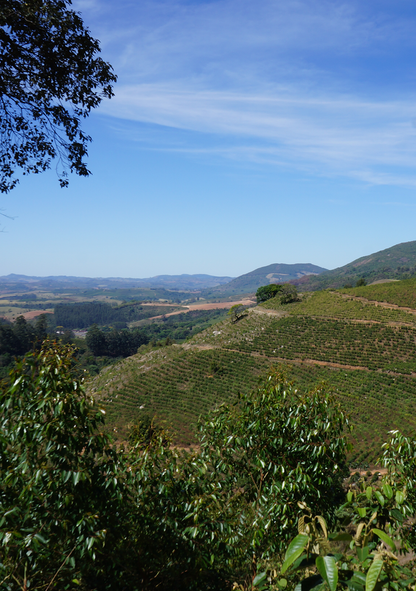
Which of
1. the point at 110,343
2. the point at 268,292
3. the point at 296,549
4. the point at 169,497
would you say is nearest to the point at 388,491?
the point at 296,549

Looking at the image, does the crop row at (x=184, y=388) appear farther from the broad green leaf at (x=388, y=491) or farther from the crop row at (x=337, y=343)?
Result: the broad green leaf at (x=388, y=491)

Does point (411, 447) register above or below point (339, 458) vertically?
above

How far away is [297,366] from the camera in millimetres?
42094

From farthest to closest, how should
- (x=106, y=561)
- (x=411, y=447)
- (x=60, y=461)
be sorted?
(x=411, y=447)
(x=106, y=561)
(x=60, y=461)

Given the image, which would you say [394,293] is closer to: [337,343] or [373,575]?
[337,343]

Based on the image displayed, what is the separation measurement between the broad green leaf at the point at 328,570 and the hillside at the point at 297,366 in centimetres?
2546

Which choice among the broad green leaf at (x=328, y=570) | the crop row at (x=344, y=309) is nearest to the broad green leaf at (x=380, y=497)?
the broad green leaf at (x=328, y=570)

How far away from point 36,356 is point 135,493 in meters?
2.43

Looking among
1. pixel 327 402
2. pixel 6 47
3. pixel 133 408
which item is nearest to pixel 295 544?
pixel 327 402

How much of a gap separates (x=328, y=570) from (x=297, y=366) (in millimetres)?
42688

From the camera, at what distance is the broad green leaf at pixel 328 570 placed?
160 centimetres

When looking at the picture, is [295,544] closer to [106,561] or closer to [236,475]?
[106,561]

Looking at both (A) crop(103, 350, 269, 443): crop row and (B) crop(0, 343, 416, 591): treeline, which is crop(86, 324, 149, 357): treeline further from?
(B) crop(0, 343, 416, 591): treeline

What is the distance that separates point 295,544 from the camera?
1908mm
